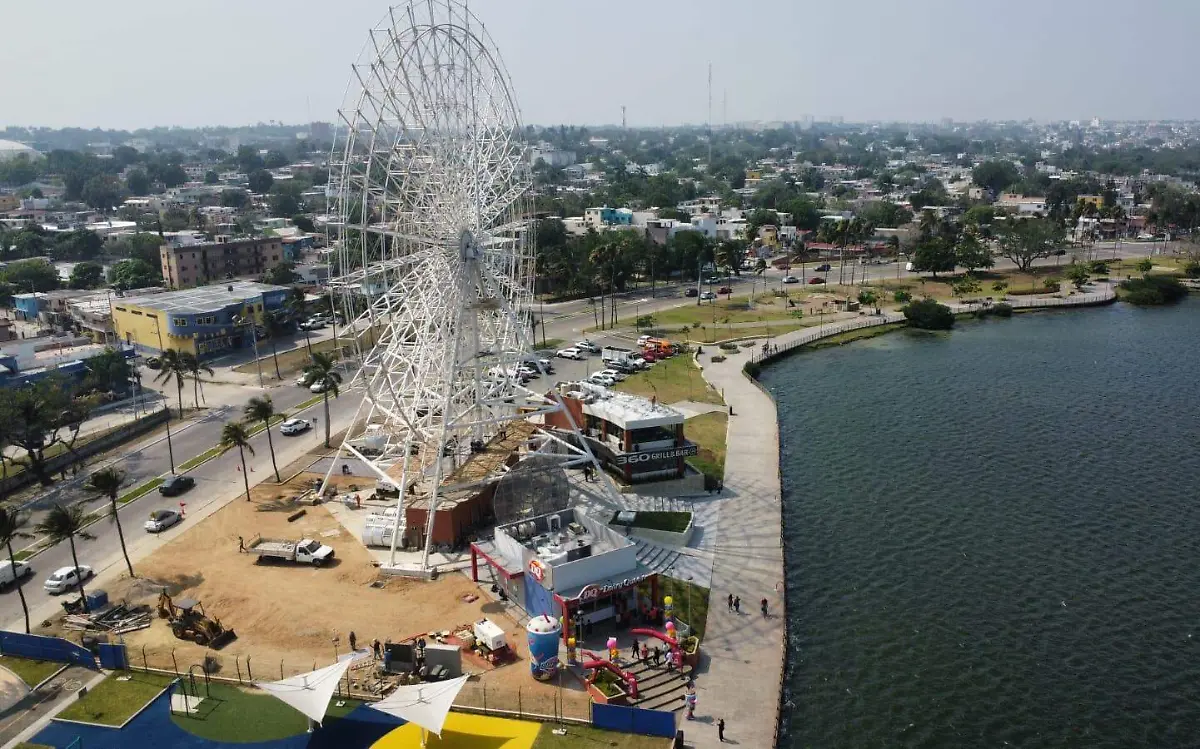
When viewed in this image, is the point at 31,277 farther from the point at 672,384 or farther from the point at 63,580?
the point at 672,384

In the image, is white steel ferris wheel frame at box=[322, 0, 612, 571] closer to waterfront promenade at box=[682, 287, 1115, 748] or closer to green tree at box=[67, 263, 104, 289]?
waterfront promenade at box=[682, 287, 1115, 748]

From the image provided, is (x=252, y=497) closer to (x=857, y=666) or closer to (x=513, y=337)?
(x=513, y=337)

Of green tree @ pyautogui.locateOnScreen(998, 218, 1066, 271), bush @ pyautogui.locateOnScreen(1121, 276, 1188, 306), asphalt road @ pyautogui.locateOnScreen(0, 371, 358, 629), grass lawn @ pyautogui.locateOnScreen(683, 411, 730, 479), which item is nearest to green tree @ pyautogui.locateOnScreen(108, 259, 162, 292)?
asphalt road @ pyautogui.locateOnScreen(0, 371, 358, 629)

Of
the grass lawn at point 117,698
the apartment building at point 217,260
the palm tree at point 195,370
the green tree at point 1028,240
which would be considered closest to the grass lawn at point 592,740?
the grass lawn at point 117,698

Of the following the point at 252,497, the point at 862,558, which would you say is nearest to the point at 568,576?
the point at 862,558

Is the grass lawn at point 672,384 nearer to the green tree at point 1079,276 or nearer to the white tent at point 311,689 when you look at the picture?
the white tent at point 311,689

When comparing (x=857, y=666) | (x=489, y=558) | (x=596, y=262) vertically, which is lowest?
(x=857, y=666)
